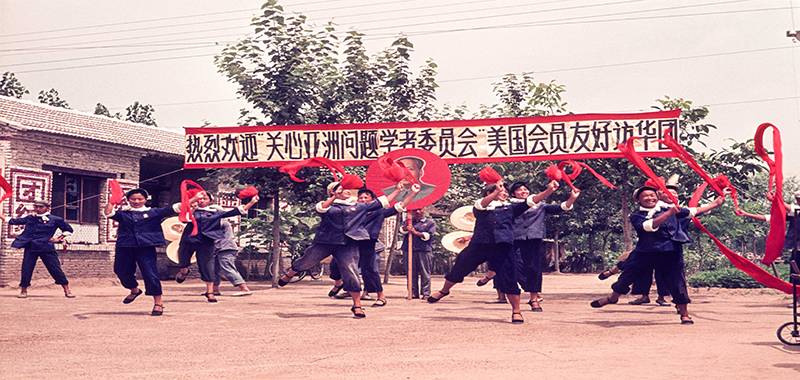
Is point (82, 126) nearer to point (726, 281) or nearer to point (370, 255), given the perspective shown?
point (370, 255)

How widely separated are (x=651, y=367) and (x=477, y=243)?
4.39 m

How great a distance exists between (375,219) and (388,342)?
3861 millimetres

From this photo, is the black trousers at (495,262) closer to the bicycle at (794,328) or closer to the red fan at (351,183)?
the red fan at (351,183)

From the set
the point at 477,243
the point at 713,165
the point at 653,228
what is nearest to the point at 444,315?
the point at 477,243

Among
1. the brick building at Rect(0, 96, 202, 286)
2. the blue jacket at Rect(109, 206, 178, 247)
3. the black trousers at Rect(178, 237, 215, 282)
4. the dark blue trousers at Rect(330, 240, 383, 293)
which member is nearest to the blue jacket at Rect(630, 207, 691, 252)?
the dark blue trousers at Rect(330, 240, 383, 293)

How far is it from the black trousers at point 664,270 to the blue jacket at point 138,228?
5.72m

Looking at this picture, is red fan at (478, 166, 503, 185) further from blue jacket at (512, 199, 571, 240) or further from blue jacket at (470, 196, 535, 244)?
blue jacket at (512, 199, 571, 240)

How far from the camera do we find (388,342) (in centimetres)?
828

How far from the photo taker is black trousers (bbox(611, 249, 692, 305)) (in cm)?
1035

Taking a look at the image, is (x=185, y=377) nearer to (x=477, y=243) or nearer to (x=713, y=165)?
(x=477, y=243)

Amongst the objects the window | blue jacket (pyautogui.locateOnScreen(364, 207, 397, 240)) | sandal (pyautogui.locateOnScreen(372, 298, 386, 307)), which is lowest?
sandal (pyautogui.locateOnScreen(372, 298, 386, 307))

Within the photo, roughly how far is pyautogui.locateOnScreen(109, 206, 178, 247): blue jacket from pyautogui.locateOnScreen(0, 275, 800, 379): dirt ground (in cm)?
91

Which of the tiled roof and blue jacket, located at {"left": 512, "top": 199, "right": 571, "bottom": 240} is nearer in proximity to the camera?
blue jacket, located at {"left": 512, "top": 199, "right": 571, "bottom": 240}

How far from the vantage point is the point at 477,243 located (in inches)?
426
